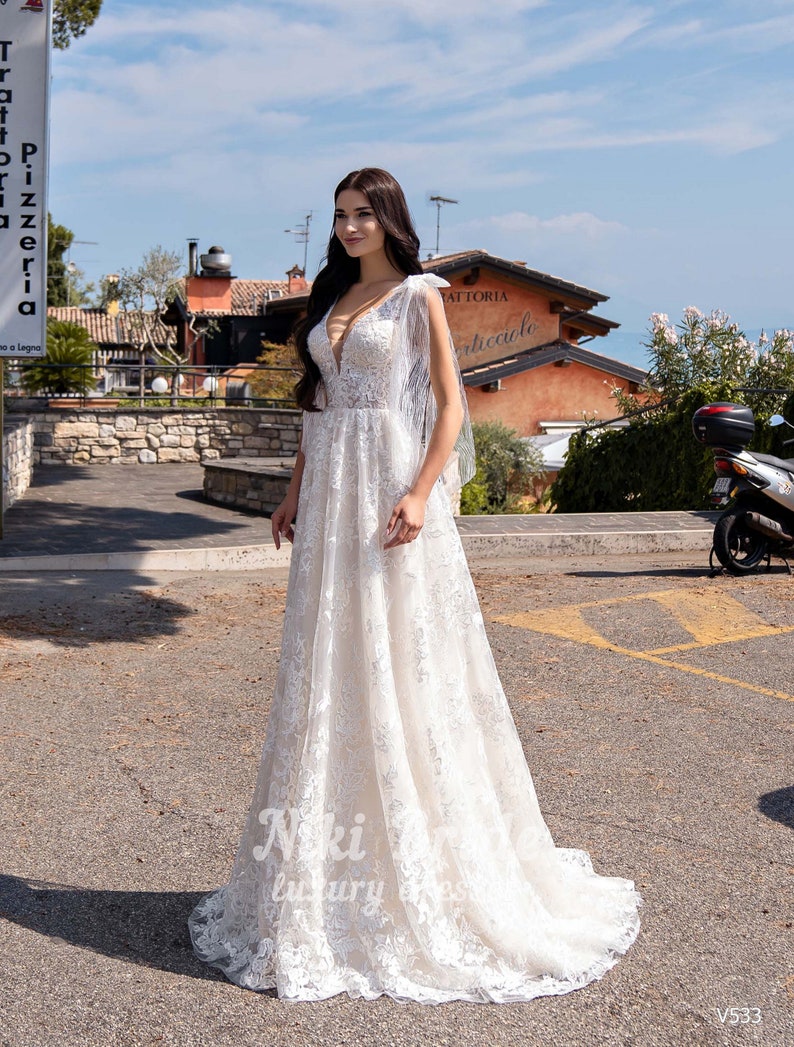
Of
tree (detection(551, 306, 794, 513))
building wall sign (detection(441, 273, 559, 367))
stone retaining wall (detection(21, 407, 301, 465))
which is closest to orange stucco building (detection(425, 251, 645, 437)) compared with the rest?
building wall sign (detection(441, 273, 559, 367))

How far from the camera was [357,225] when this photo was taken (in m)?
→ 3.30

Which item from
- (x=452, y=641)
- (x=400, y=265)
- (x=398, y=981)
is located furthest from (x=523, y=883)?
(x=400, y=265)

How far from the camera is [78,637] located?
24.4ft

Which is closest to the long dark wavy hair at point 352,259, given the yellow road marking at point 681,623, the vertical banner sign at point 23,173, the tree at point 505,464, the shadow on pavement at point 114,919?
the shadow on pavement at point 114,919

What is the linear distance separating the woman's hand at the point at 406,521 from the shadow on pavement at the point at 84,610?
4.54 metres

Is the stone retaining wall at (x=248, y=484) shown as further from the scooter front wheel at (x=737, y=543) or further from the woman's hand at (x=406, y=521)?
the woman's hand at (x=406, y=521)

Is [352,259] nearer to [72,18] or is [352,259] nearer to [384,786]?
[384,786]

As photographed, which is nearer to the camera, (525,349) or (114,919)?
(114,919)

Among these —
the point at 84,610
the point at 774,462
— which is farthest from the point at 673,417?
the point at 84,610

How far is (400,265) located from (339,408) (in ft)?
1.52

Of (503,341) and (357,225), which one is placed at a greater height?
(503,341)

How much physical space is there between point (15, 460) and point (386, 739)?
12495 millimetres

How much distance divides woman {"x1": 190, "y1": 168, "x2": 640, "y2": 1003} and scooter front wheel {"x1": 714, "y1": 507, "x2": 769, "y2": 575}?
6.85 m

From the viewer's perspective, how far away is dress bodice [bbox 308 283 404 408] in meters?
3.27
